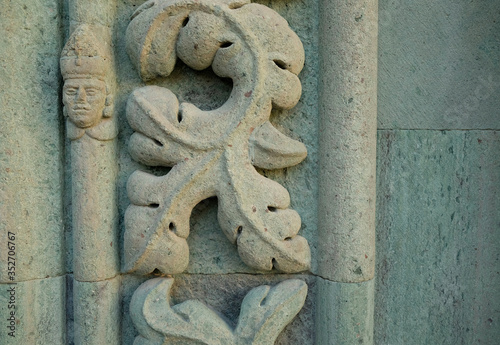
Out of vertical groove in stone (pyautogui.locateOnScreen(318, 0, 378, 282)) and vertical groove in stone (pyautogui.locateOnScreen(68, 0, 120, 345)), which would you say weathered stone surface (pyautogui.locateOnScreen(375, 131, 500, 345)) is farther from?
vertical groove in stone (pyautogui.locateOnScreen(68, 0, 120, 345))

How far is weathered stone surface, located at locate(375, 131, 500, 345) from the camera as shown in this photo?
1.68m

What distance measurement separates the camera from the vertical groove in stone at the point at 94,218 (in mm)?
1524

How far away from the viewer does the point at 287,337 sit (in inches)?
64.2

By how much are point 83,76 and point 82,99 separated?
0.07 meters

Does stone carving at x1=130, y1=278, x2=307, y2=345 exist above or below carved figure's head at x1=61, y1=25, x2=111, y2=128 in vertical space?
below

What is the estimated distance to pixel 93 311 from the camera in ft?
5.09

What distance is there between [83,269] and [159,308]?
267 mm

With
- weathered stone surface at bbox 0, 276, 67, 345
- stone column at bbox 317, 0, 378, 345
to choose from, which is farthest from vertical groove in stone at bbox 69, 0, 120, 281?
stone column at bbox 317, 0, 378, 345

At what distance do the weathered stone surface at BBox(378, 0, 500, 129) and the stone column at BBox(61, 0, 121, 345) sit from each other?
2.96 ft

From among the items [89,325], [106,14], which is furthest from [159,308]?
[106,14]

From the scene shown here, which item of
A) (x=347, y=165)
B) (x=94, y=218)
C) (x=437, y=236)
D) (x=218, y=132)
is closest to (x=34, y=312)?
(x=94, y=218)

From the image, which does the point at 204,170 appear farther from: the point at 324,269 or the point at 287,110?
the point at 324,269

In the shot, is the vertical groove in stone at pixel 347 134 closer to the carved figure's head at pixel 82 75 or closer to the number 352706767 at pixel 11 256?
the carved figure's head at pixel 82 75

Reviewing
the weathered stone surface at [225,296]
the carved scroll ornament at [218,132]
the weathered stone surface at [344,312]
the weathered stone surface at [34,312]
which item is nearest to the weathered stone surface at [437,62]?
the carved scroll ornament at [218,132]
